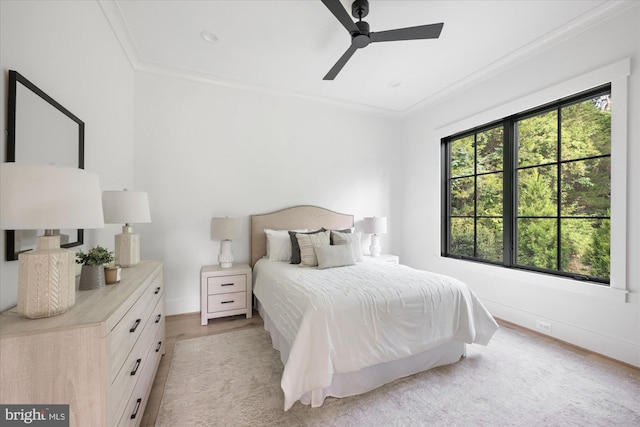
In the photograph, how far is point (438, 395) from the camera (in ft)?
5.85

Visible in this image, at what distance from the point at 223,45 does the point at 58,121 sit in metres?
1.75

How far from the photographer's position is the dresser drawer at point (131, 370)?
106 centimetres

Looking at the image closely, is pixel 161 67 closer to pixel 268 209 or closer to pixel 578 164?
pixel 268 209

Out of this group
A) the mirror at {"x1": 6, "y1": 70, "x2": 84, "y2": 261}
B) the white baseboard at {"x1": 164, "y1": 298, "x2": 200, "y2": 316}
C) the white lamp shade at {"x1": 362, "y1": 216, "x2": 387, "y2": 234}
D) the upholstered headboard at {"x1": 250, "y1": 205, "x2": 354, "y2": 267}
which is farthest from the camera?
the white lamp shade at {"x1": 362, "y1": 216, "x2": 387, "y2": 234}

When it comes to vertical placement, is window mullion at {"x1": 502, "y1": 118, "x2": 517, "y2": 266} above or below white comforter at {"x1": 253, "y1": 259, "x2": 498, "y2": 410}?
above

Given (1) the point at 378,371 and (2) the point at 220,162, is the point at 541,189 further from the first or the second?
(2) the point at 220,162

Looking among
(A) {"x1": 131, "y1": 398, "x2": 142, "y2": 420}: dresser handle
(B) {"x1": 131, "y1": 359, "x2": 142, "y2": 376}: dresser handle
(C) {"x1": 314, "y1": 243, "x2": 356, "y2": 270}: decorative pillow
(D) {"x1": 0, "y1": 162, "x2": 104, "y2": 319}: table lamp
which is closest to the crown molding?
(C) {"x1": 314, "y1": 243, "x2": 356, "y2": 270}: decorative pillow

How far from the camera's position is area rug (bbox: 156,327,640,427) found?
1575 mm

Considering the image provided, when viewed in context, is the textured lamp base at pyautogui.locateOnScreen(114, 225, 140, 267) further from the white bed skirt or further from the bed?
the white bed skirt

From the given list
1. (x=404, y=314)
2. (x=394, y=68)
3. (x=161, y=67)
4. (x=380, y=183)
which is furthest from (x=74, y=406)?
(x=380, y=183)

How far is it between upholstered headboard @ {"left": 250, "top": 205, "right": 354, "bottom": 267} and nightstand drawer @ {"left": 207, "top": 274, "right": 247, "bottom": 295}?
1.28ft

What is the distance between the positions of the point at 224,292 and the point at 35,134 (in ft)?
7.05

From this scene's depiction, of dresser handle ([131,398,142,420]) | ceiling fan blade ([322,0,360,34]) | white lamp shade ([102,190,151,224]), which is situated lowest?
dresser handle ([131,398,142,420])

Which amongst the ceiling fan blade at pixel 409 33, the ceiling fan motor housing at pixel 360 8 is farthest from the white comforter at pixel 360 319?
the ceiling fan motor housing at pixel 360 8
